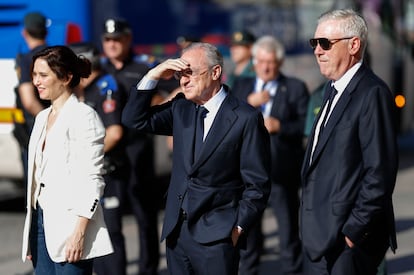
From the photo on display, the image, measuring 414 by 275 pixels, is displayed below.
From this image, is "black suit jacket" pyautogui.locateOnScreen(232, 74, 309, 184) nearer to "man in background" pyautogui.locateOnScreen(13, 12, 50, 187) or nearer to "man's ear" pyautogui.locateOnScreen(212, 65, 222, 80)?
"man in background" pyautogui.locateOnScreen(13, 12, 50, 187)

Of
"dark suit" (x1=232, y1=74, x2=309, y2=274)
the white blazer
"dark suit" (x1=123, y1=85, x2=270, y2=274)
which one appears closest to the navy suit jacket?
"dark suit" (x1=123, y1=85, x2=270, y2=274)

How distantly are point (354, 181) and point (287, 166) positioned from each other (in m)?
3.34

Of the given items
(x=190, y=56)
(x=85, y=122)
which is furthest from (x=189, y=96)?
(x=85, y=122)

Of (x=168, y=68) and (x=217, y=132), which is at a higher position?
(x=168, y=68)

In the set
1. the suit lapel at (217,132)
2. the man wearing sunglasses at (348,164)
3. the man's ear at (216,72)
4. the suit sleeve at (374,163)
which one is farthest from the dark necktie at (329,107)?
the man's ear at (216,72)

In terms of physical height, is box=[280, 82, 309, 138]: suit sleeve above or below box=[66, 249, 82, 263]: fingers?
above

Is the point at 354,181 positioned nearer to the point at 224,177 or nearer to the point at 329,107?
the point at 329,107

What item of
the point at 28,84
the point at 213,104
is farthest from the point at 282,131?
the point at 213,104

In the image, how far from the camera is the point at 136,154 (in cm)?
763

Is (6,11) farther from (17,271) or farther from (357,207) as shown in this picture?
(357,207)

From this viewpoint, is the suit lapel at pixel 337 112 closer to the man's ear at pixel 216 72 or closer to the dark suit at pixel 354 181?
the dark suit at pixel 354 181

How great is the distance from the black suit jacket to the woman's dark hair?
9.68 ft

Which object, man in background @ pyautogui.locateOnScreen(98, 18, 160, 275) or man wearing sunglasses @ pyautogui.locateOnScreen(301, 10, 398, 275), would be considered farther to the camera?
man in background @ pyautogui.locateOnScreen(98, 18, 160, 275)

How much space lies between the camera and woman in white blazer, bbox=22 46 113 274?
484 cm
